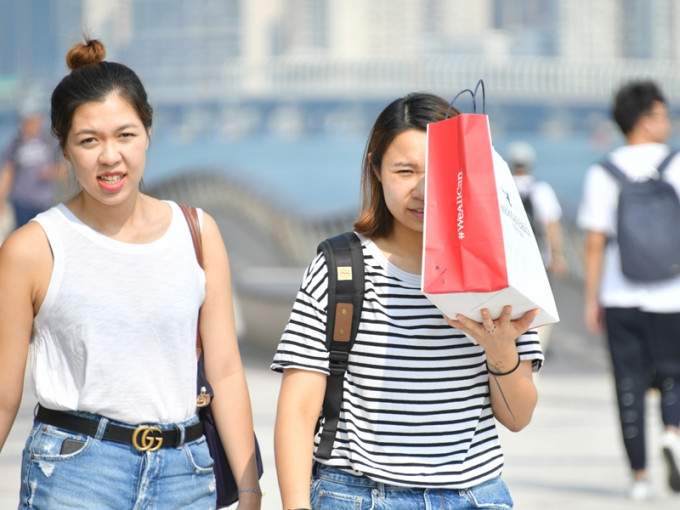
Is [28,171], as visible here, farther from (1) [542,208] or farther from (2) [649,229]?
(2) [649,229]

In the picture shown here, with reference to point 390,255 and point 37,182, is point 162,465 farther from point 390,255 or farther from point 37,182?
point 37,182

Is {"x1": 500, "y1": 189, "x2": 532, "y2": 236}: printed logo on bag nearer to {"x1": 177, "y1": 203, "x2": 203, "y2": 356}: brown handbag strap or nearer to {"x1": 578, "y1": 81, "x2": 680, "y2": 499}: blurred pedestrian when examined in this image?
{"x1": 177, "y1": 203, "x2": 203, "y2": 356}: brown handbag strap

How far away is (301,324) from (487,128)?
0.51 m

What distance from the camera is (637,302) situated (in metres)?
4.70

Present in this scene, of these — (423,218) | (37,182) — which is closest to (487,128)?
(423,218)

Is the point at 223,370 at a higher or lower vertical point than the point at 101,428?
higher

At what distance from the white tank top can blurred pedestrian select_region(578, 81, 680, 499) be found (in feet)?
9.54

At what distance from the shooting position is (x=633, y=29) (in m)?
113

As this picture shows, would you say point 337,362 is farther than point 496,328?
Yes

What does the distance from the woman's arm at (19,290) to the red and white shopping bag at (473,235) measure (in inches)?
29.2

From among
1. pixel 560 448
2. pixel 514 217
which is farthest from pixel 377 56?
pixel 514 217

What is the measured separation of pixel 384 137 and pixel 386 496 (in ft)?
2.24

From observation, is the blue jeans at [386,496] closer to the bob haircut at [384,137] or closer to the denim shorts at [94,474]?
the denim shorts at [94,474]

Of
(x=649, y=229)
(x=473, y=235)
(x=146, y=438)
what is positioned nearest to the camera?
(x=473, y=235)
